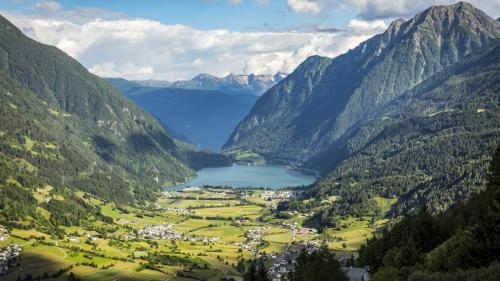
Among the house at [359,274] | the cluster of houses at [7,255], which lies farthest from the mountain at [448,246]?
the cluster of houses at [7,255]

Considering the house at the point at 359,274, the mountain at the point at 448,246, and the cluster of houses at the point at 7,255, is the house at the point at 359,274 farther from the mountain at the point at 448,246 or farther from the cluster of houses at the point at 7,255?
the cluster of houses at the point at 7,255

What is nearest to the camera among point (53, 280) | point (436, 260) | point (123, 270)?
point (436, 260)

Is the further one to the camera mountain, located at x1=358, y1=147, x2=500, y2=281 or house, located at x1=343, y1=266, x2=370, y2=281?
house, located at x1=343, y1=266, x2=370, y2=281

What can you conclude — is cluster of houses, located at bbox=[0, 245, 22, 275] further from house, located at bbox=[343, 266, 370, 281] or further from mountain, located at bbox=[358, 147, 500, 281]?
house, located at bbox=[343, 266, 370, 281]

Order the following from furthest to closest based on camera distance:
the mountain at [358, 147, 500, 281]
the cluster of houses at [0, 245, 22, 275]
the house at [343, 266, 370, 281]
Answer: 1. the cluster of houses at [0, 245, 22, 275]
2. the house at [343, 266, 370, 281]
3. the mountain at [358, 147, 500, 281]

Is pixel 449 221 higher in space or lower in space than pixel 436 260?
higher

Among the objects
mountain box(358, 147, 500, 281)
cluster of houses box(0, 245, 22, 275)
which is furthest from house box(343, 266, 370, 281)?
cluster of houses box(0, 245, 22, 275)

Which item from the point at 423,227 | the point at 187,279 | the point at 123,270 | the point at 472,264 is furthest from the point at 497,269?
the point at 123,270

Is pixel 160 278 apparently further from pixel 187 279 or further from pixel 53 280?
pixel 53 280
